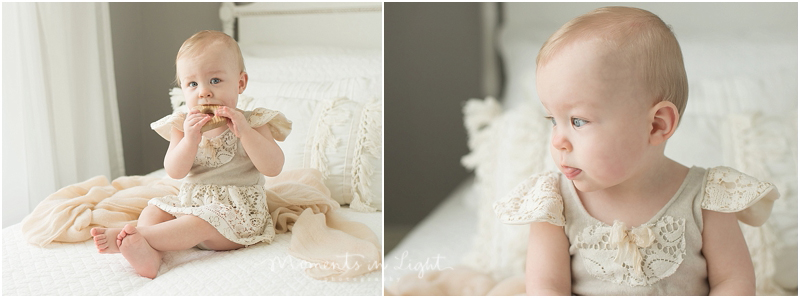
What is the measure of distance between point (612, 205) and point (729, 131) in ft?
1.84

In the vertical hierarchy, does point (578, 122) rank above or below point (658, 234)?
above

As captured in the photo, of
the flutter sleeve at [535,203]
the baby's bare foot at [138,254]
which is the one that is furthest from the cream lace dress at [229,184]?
the flutter sleeve at [535,203]

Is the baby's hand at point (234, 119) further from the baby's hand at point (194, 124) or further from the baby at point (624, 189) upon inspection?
the baby at point (624, 189)

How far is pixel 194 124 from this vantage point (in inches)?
39.6

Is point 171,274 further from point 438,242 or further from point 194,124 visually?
point 438,242

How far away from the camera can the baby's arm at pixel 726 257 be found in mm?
787

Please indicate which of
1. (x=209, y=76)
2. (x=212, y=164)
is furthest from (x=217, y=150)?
(x=209, y=76)

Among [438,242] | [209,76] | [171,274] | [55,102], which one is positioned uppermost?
[209,76]

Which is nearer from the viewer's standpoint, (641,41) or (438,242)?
(641,41)

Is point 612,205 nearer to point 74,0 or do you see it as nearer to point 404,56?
point 404,56

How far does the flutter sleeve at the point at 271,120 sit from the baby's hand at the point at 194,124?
4.1 inches

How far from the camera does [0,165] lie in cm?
139

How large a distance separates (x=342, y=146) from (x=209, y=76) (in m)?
0.39

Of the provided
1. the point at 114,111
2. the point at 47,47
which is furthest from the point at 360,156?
the point at 47,47
